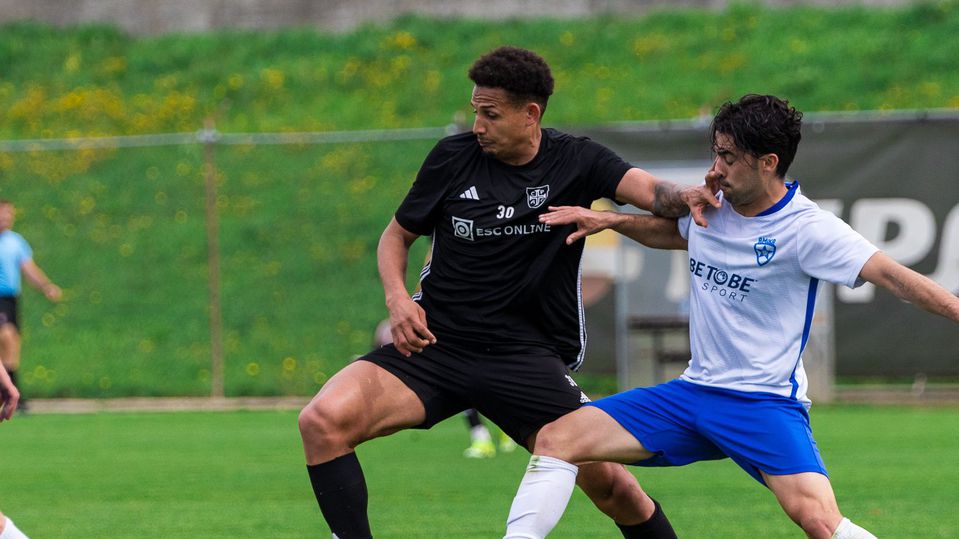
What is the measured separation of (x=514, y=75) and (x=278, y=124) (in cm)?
1461

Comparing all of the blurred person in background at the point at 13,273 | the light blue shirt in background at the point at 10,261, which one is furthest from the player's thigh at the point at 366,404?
the light blue shirt in background at the point at 10,261

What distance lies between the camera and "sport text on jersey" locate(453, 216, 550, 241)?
553 centimetres

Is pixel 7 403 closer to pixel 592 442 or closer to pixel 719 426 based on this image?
pixel 592 442

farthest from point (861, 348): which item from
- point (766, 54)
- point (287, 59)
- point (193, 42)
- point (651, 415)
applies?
point (193, 42)

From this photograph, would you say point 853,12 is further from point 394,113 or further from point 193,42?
point 193,42

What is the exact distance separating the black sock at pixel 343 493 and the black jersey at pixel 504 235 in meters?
0.64

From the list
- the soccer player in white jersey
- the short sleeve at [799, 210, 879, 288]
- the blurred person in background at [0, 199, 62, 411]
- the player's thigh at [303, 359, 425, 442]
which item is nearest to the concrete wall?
the blurred person in background at [0, 199, 62, 411]

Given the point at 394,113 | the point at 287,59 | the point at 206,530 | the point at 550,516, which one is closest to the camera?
the point at 550,516

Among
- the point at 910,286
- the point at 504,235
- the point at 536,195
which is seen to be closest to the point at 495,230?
the point at 504,235

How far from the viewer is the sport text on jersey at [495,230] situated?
5.53 metres

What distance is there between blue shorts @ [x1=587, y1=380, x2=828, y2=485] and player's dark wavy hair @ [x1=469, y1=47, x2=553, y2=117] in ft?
3.91

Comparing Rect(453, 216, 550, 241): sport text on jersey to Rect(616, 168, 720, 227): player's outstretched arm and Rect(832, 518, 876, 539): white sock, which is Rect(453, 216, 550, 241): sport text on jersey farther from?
Rect(832, 518, 876, 539): white sock

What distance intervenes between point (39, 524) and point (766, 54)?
14.7 m

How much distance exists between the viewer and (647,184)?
215 inches
